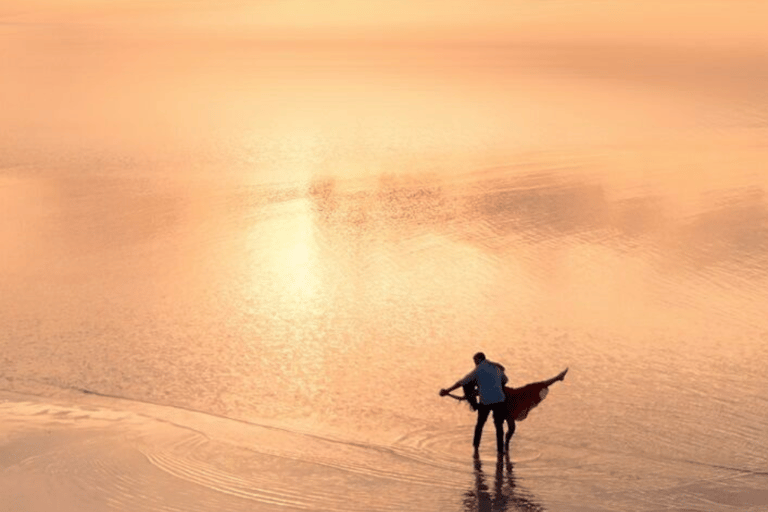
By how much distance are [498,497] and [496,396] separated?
4.22 feet

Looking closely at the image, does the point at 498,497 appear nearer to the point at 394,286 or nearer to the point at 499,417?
the point at 499,417

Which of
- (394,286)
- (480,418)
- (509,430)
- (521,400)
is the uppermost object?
(394,286)

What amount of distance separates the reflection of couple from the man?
0.61 metres

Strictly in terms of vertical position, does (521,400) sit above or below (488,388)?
below

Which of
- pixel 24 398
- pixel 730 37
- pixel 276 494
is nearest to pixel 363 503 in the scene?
pixel 276 494

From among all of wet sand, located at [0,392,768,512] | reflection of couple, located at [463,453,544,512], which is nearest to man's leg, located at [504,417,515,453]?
wet sand, located at [0,392,768,512]

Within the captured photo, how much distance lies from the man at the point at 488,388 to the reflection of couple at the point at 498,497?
0.61 metres

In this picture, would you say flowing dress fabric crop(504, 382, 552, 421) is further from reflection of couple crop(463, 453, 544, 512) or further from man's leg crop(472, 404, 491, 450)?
reflection of couple crop(463, 453, 544, 512)

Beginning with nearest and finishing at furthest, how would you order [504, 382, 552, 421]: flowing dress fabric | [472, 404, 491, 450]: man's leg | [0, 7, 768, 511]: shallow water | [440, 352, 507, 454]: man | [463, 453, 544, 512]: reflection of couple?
[463, 453, 544, 512]: reflection of couple < [440, 352, 507, 454]: man < [472, 404, 491, 450]: man's leg < [0, 7, 768, 511]: shallow water < [504, 382, 552, 421]: flowing dress fabric

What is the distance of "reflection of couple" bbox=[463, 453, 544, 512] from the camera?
13672mm

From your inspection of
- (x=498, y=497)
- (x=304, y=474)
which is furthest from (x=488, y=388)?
(x=304, y=474)

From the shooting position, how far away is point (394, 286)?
74.4 ft

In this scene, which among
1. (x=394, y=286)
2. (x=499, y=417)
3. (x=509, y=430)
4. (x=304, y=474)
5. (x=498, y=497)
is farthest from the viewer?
(x=394, y=286)

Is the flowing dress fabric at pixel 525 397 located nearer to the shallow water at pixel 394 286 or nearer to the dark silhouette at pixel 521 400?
the dark silhouette at pixel 521 400
